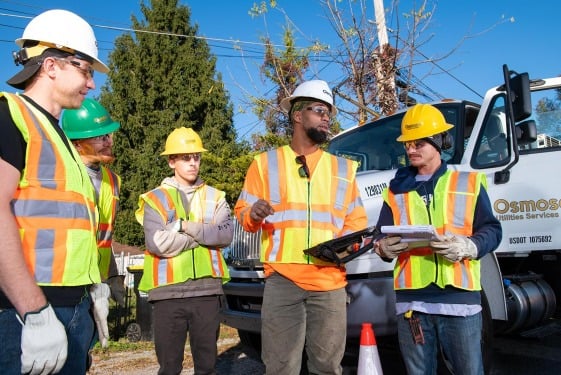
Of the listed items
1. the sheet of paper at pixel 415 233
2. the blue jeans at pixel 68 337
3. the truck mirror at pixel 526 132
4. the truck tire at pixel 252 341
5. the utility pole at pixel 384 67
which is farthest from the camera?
the utility pole at pixel 384 67

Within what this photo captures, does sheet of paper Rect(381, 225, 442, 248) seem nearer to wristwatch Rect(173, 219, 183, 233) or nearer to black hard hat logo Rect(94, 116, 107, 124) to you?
wristwatch Rect(173, 219, 183, 233)

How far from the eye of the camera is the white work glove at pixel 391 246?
2.77 metres

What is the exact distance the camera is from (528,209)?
Answer: 4496mm

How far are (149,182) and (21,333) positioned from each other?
19.7m

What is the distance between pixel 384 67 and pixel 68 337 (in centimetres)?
1030

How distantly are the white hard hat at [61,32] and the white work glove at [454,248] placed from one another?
187 centimetres

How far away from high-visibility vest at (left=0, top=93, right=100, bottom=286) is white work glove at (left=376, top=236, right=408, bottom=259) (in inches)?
61.3

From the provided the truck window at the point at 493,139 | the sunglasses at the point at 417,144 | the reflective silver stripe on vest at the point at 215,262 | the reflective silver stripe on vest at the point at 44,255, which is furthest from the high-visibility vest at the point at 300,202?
the truck window at the point at 493,139

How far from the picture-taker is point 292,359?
115 inches

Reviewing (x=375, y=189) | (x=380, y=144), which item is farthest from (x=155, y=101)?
(x=375, y=189)

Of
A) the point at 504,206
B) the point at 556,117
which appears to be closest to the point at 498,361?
the point at 504,206

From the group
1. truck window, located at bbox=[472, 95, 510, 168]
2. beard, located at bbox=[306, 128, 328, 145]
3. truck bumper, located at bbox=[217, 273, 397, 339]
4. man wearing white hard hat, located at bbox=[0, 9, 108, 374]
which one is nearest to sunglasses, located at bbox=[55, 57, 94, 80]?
man wearing white hard hat, located at bbox=[0, 9, 108, 374]

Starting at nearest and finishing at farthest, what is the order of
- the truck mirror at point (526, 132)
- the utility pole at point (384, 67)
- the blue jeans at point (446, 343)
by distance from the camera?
the blue jeans at point (446, 343)
the truck mirror at point (526, 132)
the utility pole at point (384, 67)

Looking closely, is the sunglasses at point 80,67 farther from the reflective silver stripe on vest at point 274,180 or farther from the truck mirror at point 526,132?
the truck mirror at point 526,132
